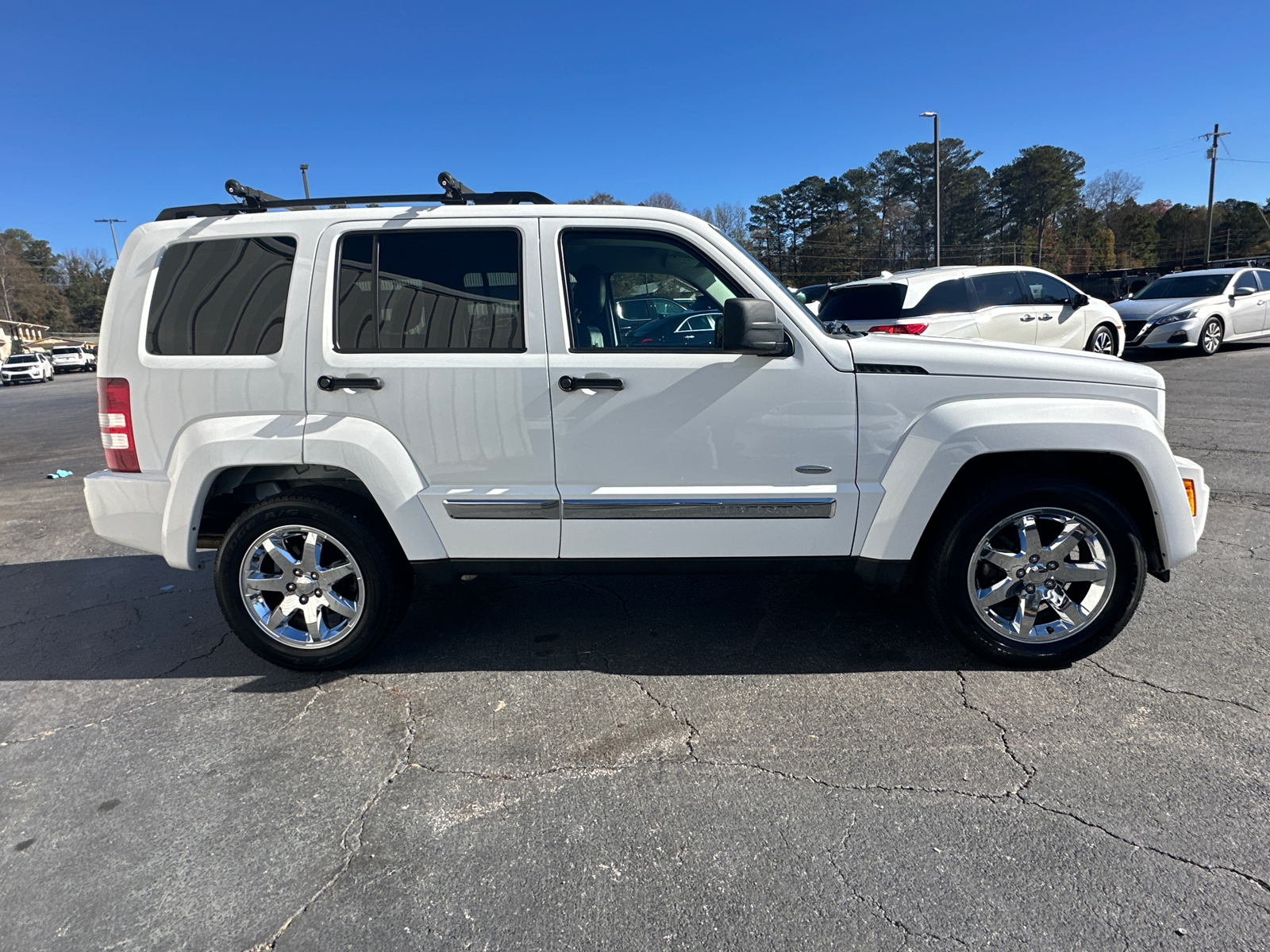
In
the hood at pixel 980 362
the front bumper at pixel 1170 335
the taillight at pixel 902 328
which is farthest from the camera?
the front bumper at pixel 1170 335

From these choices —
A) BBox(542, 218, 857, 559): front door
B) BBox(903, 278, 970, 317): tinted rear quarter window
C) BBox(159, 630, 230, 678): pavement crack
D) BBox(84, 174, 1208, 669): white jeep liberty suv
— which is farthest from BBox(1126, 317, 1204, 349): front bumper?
BBox(159, 630, 230, 678): pavement crack

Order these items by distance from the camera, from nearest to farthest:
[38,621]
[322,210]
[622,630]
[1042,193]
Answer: [322,210], [622,630], [38,621], [1042,193]

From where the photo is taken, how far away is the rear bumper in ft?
11.3

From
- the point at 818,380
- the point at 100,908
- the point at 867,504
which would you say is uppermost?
the point at 818,380

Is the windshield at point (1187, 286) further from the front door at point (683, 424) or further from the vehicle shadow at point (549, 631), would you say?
the front door at point (683, 424)

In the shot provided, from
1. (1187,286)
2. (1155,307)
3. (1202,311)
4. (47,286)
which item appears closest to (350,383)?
(1155,307)

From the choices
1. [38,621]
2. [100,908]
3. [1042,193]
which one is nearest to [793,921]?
[100,908]

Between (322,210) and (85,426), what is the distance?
1515cm

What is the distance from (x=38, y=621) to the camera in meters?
4.48

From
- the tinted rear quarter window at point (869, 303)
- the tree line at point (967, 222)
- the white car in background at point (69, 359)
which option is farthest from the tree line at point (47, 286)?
the tinted rear quarter window at point (869, 303)

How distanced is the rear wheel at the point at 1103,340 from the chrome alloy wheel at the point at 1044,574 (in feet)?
34.5

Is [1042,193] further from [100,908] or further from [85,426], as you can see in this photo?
[100,908]

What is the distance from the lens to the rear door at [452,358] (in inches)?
129

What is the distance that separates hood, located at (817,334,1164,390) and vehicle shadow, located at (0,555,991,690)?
1298 millimetres
